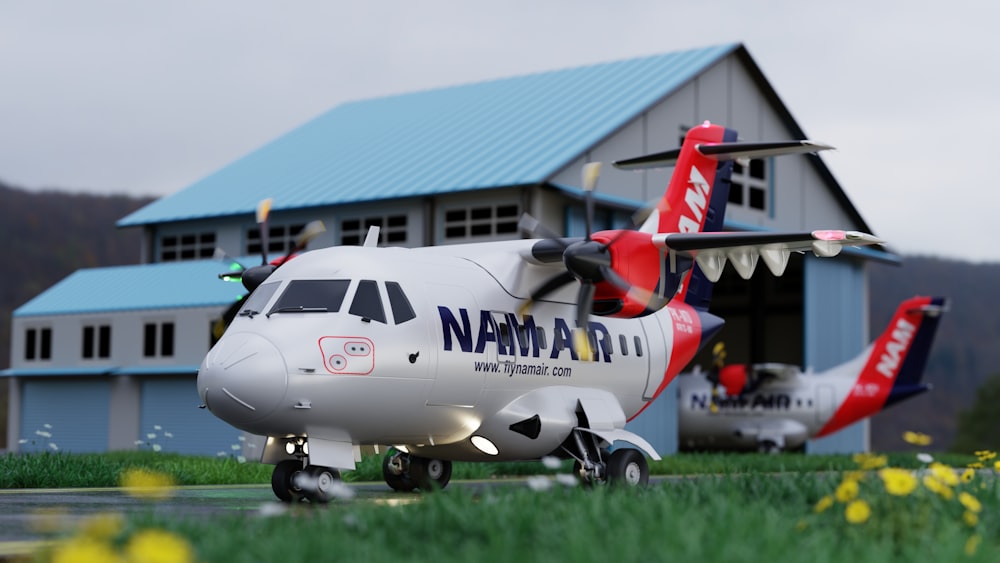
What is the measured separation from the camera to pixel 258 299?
14.2 metres

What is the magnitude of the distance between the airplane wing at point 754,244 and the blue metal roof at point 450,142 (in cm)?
1167

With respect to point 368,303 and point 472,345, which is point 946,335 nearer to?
point 472,345

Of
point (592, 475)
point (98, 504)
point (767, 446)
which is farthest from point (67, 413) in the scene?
point (98, 504)

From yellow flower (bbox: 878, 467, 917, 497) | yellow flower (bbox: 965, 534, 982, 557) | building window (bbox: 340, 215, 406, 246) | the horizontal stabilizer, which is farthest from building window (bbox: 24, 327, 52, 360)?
yellow flower (bbox: 965, 534, 982, 557)

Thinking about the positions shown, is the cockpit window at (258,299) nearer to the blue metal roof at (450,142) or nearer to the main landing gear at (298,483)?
the main landing gear at (298,483)

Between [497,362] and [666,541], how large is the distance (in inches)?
327

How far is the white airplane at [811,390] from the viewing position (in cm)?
3703

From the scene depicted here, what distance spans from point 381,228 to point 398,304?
59.1ft

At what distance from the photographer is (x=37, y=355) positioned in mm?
34594

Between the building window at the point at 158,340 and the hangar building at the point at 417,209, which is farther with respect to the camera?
the building window at the point at 158,340

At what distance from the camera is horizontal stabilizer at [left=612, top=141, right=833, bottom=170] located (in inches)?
711

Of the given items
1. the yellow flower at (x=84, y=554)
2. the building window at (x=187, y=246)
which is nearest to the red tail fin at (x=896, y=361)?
the building window at (x=187, y=246)

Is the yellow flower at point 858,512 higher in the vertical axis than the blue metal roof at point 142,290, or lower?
lower

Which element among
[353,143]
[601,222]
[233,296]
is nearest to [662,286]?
[601,222]
